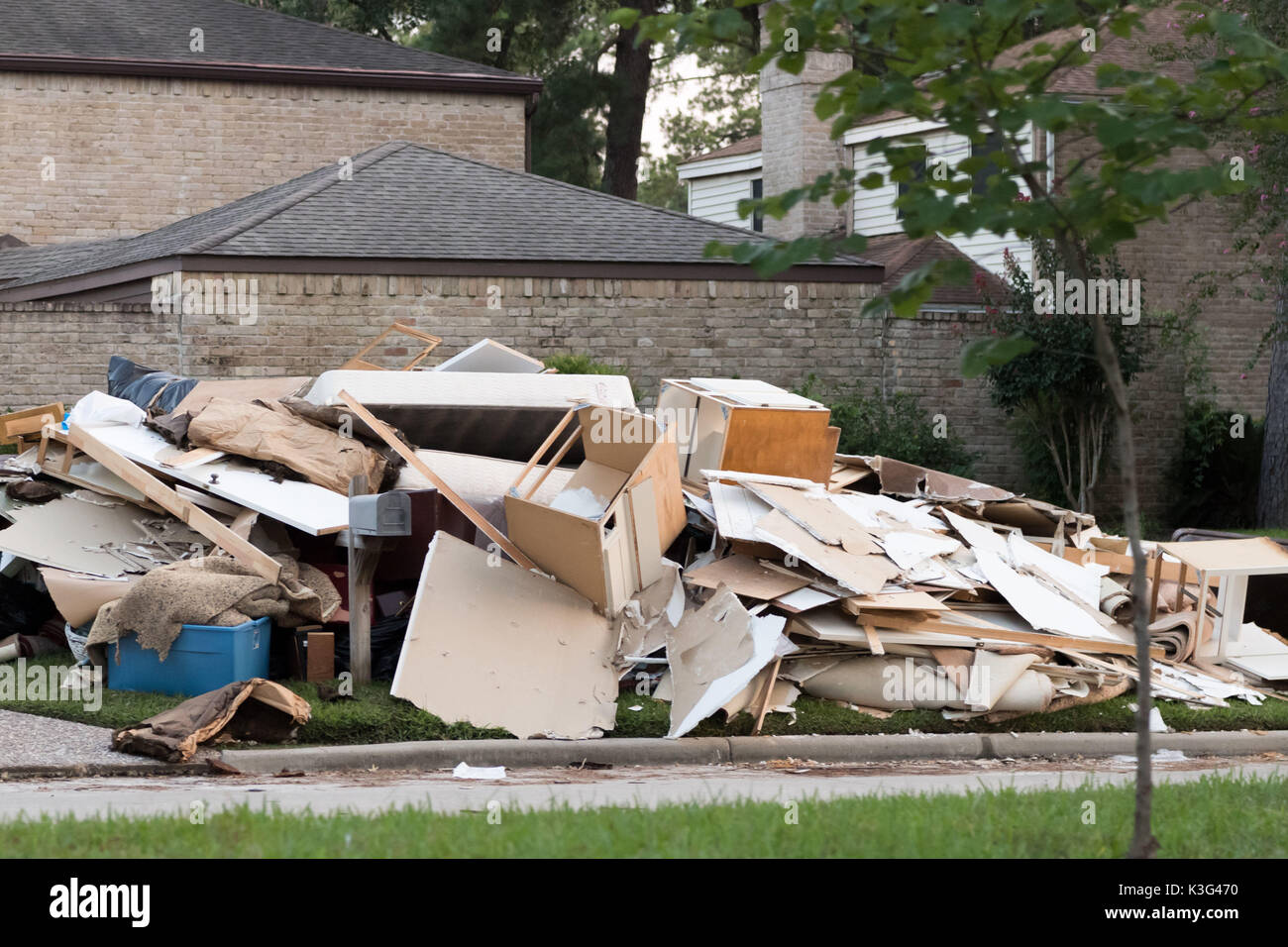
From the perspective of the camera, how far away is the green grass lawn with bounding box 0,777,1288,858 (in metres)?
4.84

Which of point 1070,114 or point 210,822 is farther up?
point 1070,114

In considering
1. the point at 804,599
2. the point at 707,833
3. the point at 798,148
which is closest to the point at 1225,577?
the point at 804,599

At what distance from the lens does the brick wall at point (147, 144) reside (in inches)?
909

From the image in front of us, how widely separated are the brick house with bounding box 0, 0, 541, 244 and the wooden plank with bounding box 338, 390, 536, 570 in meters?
15.3

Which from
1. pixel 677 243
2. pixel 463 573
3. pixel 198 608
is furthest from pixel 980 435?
pixel 198 608

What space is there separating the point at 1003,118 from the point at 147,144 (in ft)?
72.9

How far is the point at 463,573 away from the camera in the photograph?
861cm

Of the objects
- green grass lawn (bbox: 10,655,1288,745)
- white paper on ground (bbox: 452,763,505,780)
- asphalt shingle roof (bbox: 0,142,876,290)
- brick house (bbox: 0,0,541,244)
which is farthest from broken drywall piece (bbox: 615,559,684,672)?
brick house (bbox: 0,0,541,244)

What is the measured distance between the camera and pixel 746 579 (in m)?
9.04

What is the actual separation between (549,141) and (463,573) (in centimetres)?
2330

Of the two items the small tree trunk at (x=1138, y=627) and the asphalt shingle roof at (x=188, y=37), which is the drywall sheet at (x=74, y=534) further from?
the asphalt shingle roof at (x=188, y=37)

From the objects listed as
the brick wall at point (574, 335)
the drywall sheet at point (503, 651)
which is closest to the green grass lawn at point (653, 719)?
the drywall sheet at point (503, 651)
